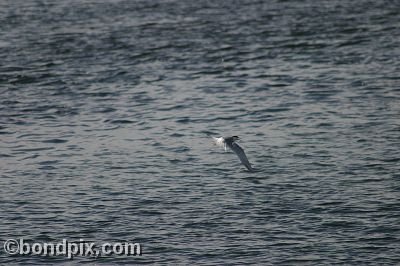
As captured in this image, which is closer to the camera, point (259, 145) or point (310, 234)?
point (310, 234)

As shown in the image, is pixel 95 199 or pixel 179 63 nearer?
pixel 95 199

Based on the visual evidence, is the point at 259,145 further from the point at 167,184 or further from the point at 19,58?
the point at 19,58

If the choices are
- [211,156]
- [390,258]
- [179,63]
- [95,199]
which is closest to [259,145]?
[211,156]

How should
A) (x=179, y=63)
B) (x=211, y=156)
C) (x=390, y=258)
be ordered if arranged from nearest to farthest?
(x=390, y=258)
(x=211, y=156)
(x=179, y=63)

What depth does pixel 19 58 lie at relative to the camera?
38375mm

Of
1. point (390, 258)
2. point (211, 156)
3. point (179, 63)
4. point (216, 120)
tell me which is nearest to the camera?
point (390, 258)

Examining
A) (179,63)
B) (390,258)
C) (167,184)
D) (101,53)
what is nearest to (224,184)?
Result: (167,184)

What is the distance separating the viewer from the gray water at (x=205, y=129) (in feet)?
66.1

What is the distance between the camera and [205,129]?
2870cm

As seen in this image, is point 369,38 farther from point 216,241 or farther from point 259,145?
point 216,241

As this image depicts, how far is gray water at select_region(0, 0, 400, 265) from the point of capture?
2016cm

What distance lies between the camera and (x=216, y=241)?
19625 millimetres

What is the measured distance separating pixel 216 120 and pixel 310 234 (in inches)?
408

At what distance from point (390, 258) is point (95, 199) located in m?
7.21
